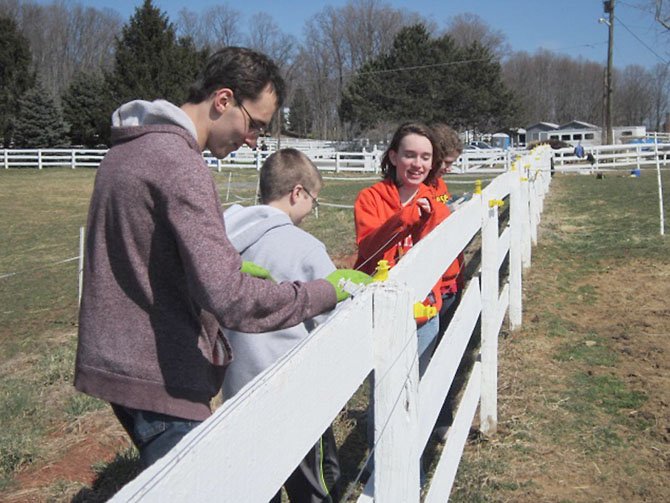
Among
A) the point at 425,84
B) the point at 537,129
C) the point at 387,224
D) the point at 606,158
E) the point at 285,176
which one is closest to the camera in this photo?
the point at 285,176

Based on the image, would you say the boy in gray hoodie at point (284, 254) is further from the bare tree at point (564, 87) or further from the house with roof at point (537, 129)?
the bare tree at point (564, 87)

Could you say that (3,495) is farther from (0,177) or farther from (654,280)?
(0,177)

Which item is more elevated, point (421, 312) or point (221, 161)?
point (221, 161)

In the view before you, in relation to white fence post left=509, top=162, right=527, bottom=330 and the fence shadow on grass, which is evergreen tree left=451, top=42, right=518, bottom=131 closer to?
white fence post left=509, top=162, right=527, bottom=330

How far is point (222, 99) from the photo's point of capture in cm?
190

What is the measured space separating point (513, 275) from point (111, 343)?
4.47m

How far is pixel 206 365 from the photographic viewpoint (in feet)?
5.91

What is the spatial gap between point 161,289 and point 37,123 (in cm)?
4595

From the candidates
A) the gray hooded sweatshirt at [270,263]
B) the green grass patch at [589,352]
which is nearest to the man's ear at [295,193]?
the gray hooded sweatshirt at [270,263]

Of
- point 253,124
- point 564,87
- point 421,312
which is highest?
point 564,87

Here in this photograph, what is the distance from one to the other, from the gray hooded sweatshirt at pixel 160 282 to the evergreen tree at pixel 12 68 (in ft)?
157

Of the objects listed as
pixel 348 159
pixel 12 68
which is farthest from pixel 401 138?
pixel 12 68

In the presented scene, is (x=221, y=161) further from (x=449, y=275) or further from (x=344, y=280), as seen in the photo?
(x=344, y=280)

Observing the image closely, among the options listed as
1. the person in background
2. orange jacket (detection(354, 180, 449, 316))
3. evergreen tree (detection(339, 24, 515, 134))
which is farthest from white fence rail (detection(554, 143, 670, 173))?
evergreen tree (detection(339, 24, 515, 134))
